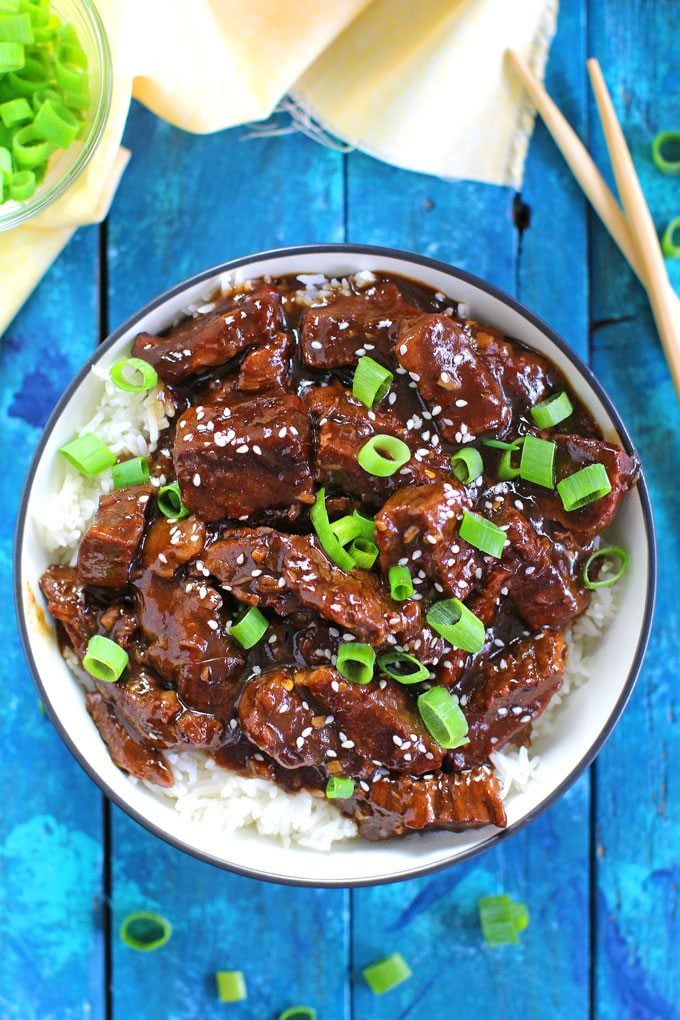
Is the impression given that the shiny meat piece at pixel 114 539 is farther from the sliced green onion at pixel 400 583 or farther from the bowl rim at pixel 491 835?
the sliced green onion at pixel 400 583

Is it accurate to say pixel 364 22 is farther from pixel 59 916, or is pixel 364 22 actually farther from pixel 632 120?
pixel 59 916

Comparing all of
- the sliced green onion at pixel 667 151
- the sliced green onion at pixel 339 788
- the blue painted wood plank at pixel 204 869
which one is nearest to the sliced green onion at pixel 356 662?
the sliced green onion at pixel 339 788

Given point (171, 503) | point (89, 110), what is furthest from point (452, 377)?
point (89, 110)

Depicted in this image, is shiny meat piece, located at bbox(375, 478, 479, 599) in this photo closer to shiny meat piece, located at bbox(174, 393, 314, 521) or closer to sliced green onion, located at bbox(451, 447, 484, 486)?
sliced green onion, located at bbox(451, 447, 484, 486)

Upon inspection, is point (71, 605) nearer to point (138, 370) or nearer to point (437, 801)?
point (138, 370)

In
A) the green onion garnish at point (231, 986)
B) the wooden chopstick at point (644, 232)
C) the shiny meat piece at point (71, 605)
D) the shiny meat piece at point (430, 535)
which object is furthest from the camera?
the green onion garnish at point (231, 986)

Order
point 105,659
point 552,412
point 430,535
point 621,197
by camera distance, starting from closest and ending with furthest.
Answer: point 430,535 → point 105,659 → point 552,412 → point 621,197
